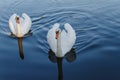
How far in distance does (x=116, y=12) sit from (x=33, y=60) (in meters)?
7.69

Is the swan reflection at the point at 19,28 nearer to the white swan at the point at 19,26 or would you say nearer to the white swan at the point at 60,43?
the white swan at the point at 19,26

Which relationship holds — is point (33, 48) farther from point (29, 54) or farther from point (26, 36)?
point (26, 36)

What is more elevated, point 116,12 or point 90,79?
point 116,12

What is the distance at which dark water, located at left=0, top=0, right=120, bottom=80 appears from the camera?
45.8ft

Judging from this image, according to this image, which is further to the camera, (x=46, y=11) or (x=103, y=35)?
(x=46, y=11)

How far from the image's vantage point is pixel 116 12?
66.6 ft

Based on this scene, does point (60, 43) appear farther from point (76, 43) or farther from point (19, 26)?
point (19, 26)

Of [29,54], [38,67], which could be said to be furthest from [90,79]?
[29,54]

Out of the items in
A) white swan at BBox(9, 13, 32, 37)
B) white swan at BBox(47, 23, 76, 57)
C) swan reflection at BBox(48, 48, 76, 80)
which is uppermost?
white swan at BBox(9, 13, 32, 37)

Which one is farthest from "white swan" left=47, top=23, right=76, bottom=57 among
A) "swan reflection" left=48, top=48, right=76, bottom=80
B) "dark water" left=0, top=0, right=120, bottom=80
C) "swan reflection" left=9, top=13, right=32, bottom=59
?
"swan reflection" left=9, top=13, right=32, bottom=59

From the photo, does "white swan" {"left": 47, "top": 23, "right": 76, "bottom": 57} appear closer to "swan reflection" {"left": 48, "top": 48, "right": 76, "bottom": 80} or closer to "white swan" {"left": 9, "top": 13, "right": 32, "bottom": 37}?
"swan reflection" {"left": 48, "top": 48, "right": 76, "bottom": 80}

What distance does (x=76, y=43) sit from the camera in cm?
1653

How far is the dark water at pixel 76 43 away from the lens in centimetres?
1395

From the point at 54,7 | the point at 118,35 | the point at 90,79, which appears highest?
the point at 54,7
